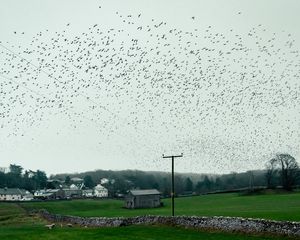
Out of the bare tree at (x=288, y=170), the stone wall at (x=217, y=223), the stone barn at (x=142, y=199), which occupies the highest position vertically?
the bare tree at (x=288, y=170)

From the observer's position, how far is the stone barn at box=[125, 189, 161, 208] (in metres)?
104

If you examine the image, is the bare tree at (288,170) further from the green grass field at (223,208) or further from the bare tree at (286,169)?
the green grass field at (223,208)

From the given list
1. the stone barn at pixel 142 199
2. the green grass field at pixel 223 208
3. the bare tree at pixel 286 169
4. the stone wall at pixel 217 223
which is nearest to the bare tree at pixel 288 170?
the bare tree at pixel 286 169

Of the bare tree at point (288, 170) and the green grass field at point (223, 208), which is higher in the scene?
the bare tree at point (288, 170)

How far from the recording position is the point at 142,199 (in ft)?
349

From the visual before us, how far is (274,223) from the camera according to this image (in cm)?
3192

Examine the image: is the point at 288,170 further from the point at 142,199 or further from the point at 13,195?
the point at 13,195

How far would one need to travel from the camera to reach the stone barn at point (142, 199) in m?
104

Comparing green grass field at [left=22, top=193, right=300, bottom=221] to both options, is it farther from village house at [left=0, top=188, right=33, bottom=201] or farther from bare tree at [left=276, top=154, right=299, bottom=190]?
village house at [left=0, top=188, right=33, bottom=201]

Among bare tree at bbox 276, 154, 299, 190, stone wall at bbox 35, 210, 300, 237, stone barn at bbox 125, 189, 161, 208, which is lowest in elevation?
stone wall at bbox 35, 210, 300, 237

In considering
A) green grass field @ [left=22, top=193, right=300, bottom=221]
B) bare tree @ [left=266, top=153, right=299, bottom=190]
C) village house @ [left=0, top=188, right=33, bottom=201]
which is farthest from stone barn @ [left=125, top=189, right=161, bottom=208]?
village house @ [left=0, top=188, right=33, bottom=201]

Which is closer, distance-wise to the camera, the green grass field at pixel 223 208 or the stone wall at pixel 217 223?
the stone wall at pixel 217 223

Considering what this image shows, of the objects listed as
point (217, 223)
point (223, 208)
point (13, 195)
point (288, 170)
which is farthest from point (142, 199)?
point (13, 195)

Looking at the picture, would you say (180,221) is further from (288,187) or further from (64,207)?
(288,187)
